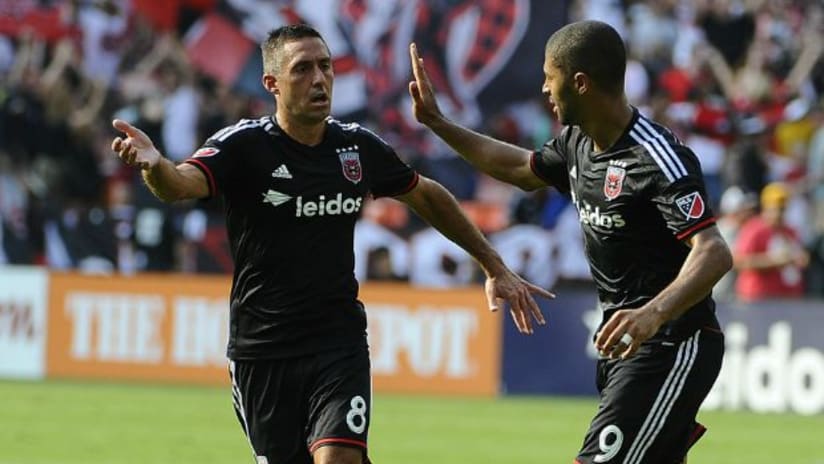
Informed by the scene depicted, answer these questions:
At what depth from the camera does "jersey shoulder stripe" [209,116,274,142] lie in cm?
790

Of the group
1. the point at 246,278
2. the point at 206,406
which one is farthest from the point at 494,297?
the point at 206,406

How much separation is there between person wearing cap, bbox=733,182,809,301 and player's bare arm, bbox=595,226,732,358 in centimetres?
1154

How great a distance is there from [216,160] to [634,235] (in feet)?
6.39

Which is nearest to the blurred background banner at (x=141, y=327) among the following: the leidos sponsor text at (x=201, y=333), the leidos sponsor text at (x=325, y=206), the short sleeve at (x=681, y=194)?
the leidos sponsor text at (x=201, y=333)

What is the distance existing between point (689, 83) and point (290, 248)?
14.8 m

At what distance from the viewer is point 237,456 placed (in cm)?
1331

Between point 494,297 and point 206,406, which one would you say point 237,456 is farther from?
point 494,297

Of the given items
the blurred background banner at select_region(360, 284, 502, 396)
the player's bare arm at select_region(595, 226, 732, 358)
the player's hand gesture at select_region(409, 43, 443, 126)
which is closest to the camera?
the player's bare arm at select_region(595, 226, 732, 358)

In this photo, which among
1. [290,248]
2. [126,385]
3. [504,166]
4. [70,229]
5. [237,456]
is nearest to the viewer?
[290,248]

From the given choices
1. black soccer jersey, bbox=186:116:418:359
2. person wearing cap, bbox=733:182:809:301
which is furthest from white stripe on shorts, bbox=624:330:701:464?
person wearing cap, bbox=733:182:809:301

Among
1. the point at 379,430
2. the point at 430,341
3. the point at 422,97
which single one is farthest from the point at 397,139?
the point at 422,97

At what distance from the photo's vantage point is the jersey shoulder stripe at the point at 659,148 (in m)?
7.21

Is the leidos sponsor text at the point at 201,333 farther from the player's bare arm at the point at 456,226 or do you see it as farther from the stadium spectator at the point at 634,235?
the stadium spectator at the point at 634,235

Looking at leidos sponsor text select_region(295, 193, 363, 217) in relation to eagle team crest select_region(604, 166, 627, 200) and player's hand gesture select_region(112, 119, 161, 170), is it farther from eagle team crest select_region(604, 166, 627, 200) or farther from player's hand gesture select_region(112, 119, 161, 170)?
eagle team crest select_region(604, 166, 627, 200)
